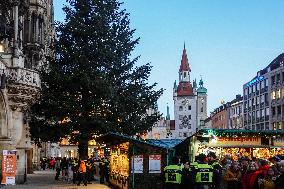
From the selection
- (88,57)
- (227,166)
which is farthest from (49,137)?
(227,166)

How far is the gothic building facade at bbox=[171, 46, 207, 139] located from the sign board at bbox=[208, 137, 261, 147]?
13719 centimetres

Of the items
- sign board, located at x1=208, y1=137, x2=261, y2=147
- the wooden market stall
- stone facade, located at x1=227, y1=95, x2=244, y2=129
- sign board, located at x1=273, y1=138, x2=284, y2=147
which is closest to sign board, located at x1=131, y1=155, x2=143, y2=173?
the wooden market stall

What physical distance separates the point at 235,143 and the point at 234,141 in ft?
0.39

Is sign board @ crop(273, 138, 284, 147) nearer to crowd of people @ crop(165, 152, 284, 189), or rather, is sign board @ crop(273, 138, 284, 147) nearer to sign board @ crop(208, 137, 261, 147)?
sign board @ crop(208, 137, 261, 147)

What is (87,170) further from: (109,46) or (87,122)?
(109,46)

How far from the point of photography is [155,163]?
22.7 metres

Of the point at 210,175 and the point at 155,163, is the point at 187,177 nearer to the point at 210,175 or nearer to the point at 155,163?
the point at 210,175

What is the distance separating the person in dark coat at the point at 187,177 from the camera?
16.6 metres

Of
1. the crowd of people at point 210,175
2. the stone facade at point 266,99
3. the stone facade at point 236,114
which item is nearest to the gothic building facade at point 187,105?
the stone facade at point 236,114

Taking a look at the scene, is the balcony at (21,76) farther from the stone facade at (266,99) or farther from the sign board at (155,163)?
the stone facade at (266,99)

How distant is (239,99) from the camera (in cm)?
13300

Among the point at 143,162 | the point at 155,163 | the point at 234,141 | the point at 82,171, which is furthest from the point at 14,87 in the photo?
the point at 234,141

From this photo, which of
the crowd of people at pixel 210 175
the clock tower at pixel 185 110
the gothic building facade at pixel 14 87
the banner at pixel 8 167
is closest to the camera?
the crowd of people at pixel 210 175

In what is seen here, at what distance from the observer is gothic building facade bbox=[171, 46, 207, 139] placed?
173125mm
